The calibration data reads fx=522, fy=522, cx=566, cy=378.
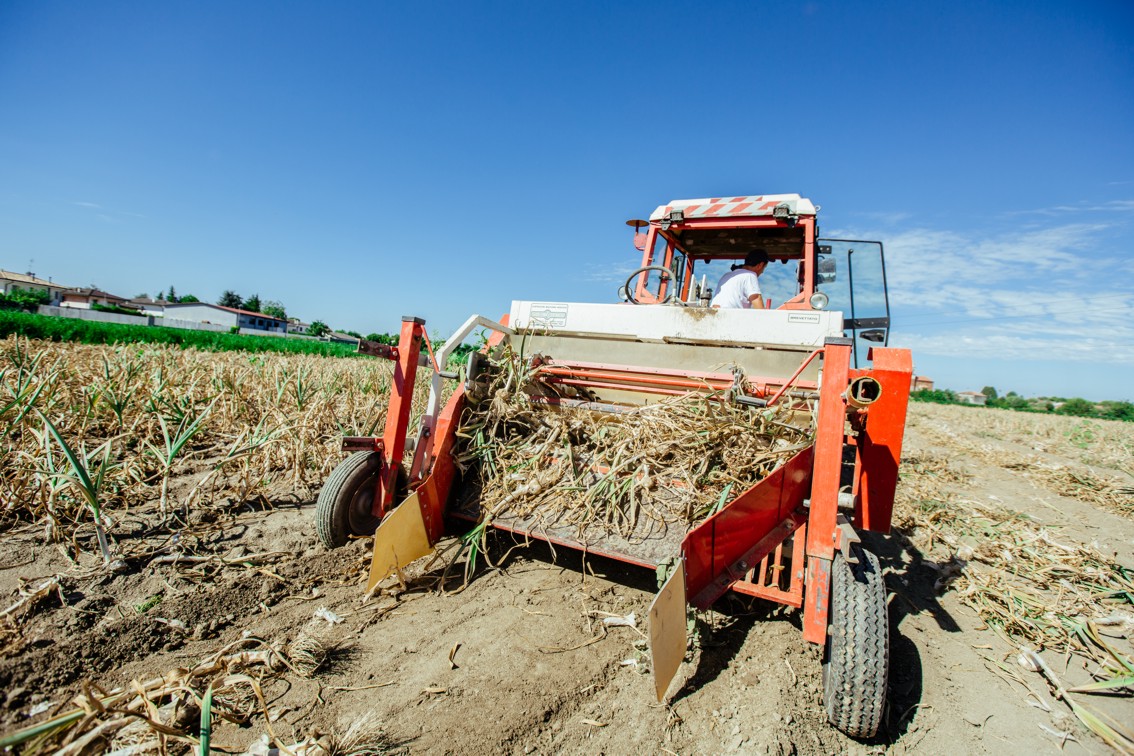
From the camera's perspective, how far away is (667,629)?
69.0 inches

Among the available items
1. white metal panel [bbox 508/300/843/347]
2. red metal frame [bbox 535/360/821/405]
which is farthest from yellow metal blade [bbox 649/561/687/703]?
white metal panel [bbox 508/300/843/347]

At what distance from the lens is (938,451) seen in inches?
389

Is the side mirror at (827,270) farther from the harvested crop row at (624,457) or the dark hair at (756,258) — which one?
the harvested crop row at (624,457)

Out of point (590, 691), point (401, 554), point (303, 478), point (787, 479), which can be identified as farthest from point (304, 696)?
point (303, 478)

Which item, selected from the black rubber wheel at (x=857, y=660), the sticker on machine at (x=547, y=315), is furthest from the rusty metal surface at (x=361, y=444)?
the black rubber wheel at (x=857, y=660)

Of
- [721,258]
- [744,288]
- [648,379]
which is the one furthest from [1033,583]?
[721,258]

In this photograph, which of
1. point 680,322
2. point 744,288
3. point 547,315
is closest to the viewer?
point 680,322

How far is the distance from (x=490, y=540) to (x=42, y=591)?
6.82ft

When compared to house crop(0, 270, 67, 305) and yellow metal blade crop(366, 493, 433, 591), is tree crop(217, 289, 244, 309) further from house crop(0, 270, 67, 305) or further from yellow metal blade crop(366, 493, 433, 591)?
yellow metal blade crop(366, 493, 433, 591)

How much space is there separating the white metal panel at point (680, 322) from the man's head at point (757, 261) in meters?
1.52

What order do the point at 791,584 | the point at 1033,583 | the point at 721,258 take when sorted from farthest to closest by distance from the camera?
the point at 721,258
the point at 1033,583
the point at 791,584

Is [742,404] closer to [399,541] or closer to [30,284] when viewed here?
[399,541]

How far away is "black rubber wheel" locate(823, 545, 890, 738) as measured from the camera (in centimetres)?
198

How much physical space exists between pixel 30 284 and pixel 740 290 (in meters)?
94.4
